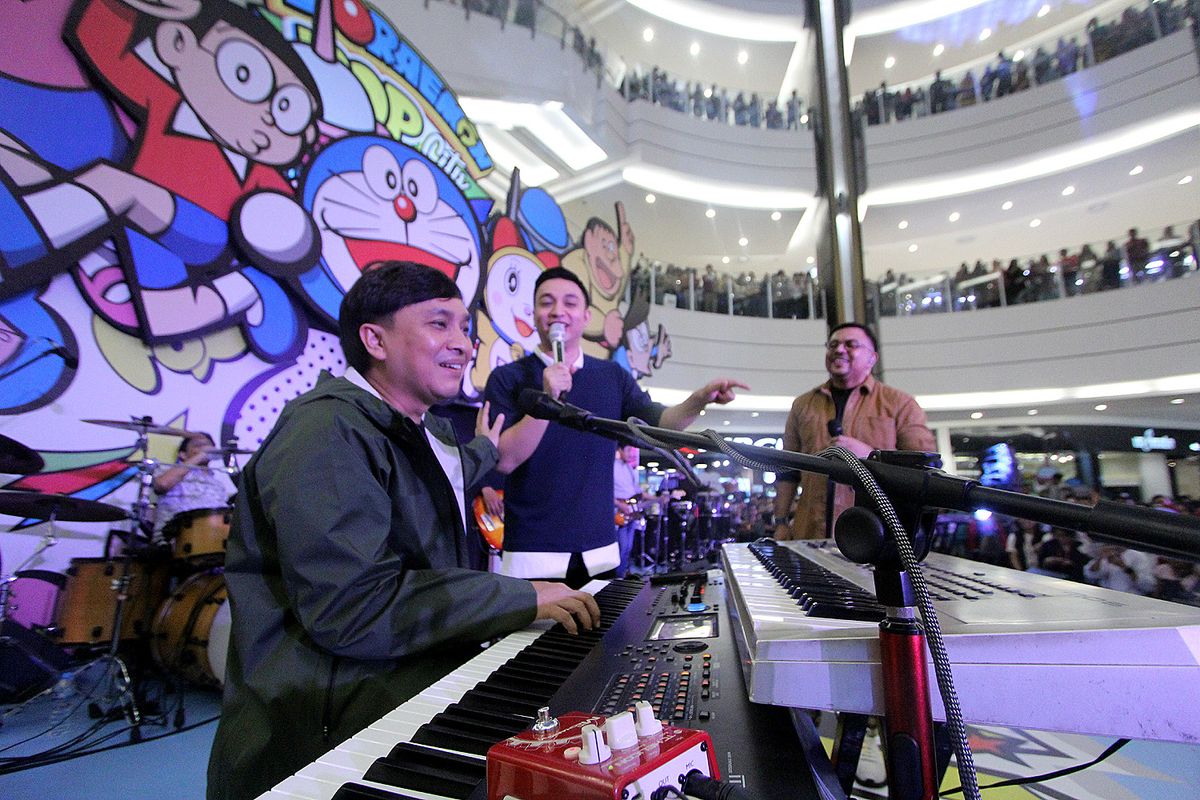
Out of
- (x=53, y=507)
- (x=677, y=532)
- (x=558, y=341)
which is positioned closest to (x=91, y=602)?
(x=53, y=507)

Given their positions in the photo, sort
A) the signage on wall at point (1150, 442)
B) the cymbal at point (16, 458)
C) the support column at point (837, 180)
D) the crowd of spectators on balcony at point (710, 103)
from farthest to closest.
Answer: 1. the crowd of spectators on balcony at point (710, 103)
2. the signage on wall at point (1150, 442)
3. the support column at point (837, 180)
4. the cymbal at point (16, 458)

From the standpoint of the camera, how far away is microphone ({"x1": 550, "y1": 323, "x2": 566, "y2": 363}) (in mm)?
1965

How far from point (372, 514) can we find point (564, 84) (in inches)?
373

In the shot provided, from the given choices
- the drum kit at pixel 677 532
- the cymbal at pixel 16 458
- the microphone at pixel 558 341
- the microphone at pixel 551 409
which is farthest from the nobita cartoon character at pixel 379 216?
the drum kit at pixel 677 532

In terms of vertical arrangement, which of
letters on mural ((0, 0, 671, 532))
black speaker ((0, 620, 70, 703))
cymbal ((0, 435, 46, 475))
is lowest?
black speaker ((0, 620, 70, 703))

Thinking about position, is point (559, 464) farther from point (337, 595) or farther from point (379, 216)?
point (379, 216)

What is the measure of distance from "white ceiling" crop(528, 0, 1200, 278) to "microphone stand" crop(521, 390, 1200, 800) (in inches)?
456

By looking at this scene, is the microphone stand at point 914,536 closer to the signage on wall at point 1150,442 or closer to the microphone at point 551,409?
the microphone at point 551,409

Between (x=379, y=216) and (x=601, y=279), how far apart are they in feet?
11.9

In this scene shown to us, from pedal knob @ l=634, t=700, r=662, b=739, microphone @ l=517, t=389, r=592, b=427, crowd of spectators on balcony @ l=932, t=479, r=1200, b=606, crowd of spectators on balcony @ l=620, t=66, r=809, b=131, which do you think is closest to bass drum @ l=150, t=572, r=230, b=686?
microphone @ l=517, t=389, r=592, b=427

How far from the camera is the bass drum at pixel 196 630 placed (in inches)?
110

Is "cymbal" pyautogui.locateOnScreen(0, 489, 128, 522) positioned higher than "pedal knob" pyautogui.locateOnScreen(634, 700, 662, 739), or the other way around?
"cymbal" pyautogui.locateOnScreen(0, 489, 128, 522)

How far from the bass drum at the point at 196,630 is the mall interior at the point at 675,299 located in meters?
0.02

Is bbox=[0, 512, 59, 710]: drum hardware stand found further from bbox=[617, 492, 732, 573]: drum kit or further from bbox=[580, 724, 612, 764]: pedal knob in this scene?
bbox=[617, 492, 732, 573]: drum kit
